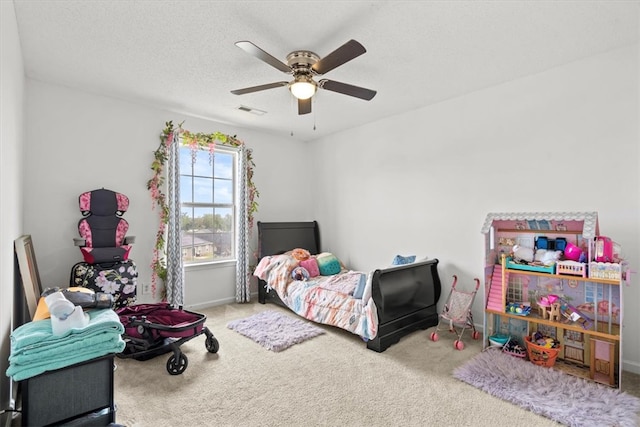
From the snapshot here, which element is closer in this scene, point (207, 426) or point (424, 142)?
point (207, 426)

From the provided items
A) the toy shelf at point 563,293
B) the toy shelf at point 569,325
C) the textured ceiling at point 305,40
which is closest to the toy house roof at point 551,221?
the toy shelf at point 563,293

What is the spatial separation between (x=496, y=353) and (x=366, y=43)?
9.45ft

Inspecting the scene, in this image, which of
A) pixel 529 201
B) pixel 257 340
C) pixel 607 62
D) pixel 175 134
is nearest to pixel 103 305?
pixel 257 340

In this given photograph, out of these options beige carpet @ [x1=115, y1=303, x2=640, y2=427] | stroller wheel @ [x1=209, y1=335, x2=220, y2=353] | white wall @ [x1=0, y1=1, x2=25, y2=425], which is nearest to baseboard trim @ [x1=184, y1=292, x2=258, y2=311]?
beige carpet @ [x1=115, y1=303, x2=640, y2=427]

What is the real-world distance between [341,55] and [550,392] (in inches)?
109

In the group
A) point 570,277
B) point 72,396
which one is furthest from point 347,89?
point 72,396

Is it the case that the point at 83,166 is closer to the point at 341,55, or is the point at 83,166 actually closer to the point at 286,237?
the point at 286,237

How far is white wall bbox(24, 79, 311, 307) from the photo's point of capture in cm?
330

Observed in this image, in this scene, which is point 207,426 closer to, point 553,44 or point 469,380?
point 469,380

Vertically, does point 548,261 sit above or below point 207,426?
above

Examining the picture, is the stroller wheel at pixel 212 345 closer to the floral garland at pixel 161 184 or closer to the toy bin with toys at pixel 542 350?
the floral garland at pixel 161 184

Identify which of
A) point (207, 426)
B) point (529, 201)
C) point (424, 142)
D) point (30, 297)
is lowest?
point (207, 426)

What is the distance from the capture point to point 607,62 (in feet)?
8.98

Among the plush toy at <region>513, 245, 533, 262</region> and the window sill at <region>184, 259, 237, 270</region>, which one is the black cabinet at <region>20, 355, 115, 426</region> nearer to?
the window sill at <region>184, 259, 237, 270</region>
